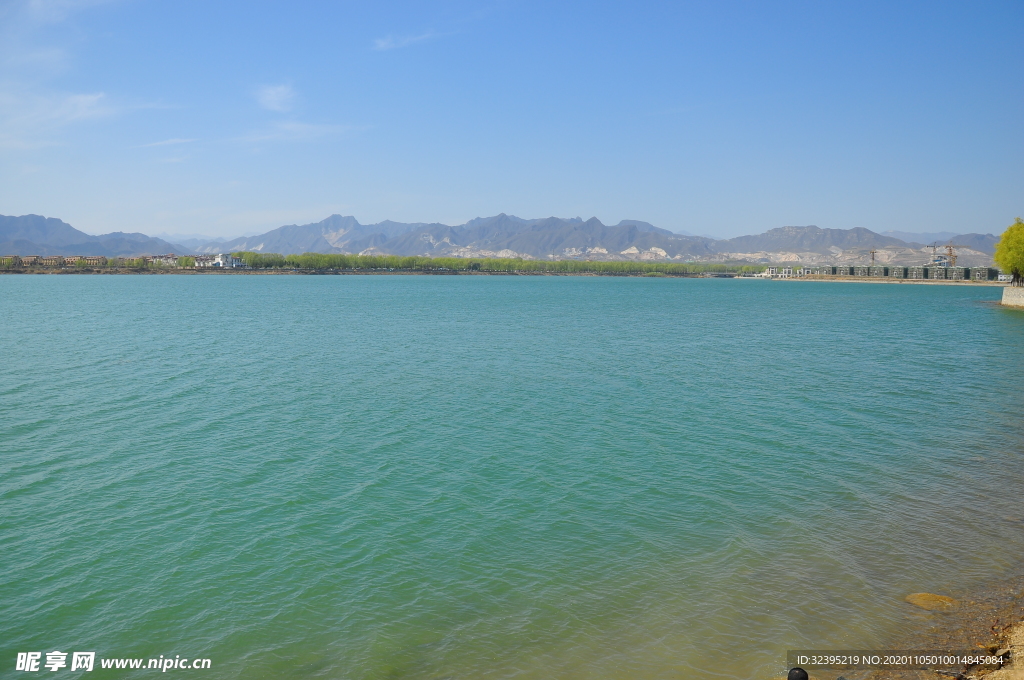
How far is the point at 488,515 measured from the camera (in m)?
14.1

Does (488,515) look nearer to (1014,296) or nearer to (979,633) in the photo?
(979,633)

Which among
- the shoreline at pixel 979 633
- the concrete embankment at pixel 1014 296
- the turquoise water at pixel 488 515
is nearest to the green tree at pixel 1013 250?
the concrete embankment at pixel 1014 296

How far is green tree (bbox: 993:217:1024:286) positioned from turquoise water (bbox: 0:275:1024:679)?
5991 cm

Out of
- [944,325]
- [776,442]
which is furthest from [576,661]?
[944,325]

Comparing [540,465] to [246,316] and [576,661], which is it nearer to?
[576,661]

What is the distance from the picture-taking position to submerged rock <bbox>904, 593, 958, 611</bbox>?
10031mm

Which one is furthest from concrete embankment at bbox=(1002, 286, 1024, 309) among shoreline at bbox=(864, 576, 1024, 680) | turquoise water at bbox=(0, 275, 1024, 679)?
shoreline at bbox=(864, 576, 1024, 680)

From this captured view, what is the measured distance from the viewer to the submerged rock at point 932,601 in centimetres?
1003

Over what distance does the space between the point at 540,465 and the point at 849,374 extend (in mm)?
23460

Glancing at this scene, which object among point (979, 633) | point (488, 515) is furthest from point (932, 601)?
point (488, 515)

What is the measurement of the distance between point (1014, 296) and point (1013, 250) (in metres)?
6.66

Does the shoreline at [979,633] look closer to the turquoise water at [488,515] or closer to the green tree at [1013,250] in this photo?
the turquoise water at [488,515]

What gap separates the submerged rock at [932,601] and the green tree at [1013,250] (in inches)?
3454

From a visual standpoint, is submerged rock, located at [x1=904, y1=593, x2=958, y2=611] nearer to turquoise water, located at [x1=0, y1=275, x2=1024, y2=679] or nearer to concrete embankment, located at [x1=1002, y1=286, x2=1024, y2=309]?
turquoise water, located at [x1=0, y1=275, x2=1024, y2=679]
